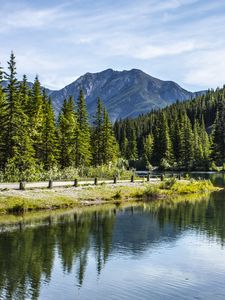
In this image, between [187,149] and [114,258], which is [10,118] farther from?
[187,149]

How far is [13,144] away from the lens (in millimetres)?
57875

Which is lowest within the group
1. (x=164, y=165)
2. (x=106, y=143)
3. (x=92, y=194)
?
(x=92, y=194)

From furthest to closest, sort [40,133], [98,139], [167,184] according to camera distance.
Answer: [98,139], [40,133], [167,184]

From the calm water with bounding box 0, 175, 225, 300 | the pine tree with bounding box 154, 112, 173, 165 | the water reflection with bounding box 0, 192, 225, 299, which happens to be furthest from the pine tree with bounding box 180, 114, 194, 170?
the calm water with bounding box 0, 175, 225, 300

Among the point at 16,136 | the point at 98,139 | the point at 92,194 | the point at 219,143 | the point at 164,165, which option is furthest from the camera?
the point at 219,143

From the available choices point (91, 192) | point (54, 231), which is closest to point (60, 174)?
point (91, 192)

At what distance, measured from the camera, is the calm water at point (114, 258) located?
1995 cm

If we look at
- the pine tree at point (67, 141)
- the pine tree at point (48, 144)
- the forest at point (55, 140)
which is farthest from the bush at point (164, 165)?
the pine tree at point (48, 144)

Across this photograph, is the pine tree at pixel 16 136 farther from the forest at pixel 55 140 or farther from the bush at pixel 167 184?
the bush at pixel 167 184

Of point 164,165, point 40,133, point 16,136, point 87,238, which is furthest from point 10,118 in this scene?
point 164,165

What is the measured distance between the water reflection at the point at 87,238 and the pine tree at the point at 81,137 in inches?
1297

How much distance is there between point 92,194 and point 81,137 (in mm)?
30901

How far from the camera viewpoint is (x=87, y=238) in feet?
105

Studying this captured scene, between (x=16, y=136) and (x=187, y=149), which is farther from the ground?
(x=187, y=149)
